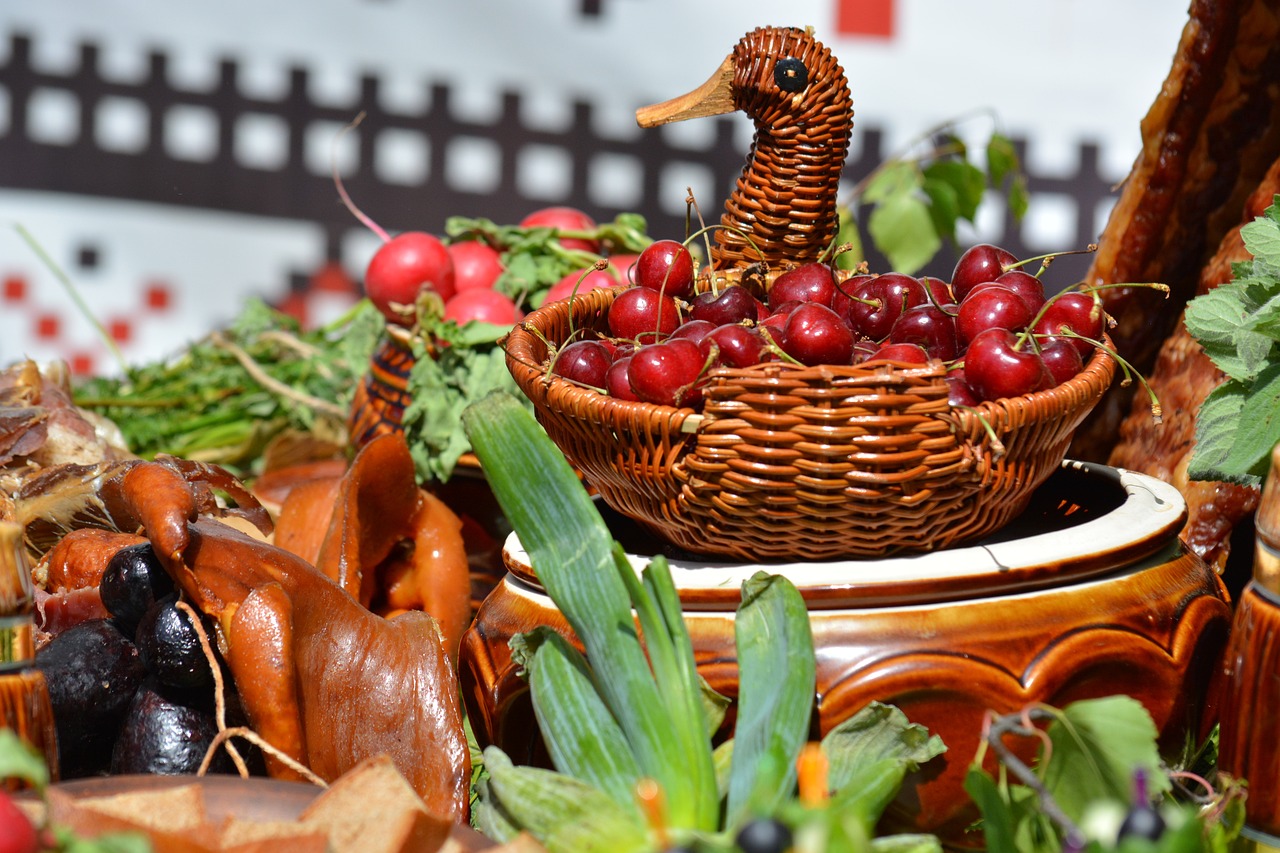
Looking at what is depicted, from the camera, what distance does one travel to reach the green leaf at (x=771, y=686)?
2.61ft

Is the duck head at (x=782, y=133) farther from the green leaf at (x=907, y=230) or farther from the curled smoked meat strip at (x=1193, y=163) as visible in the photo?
the green leaf at (x=907, y=230)

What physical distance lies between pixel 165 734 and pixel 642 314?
1.88ft

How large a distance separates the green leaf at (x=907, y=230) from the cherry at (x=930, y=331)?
1.33m

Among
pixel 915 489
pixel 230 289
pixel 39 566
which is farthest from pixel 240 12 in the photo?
pixel 915 489

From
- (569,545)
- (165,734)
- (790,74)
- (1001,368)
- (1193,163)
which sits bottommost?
(165,734)

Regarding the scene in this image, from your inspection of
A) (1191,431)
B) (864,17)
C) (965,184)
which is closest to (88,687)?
(1191,431)

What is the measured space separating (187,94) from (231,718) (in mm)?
3078

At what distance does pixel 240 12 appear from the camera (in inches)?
139

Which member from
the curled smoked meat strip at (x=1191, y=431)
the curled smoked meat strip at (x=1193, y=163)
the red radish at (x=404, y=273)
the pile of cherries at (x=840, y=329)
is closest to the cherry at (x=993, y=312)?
the pile of cherries at (x=840, y=329)

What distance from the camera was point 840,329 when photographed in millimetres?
969

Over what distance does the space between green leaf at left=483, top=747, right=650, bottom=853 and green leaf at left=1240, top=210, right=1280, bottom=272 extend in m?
0.74

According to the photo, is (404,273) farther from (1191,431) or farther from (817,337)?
(1191,431)

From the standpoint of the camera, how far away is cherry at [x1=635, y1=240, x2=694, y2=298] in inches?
45.7

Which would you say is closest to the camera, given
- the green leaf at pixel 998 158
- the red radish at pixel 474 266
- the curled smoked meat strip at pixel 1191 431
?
the curled smoked meat strip at pixel 1191 431
